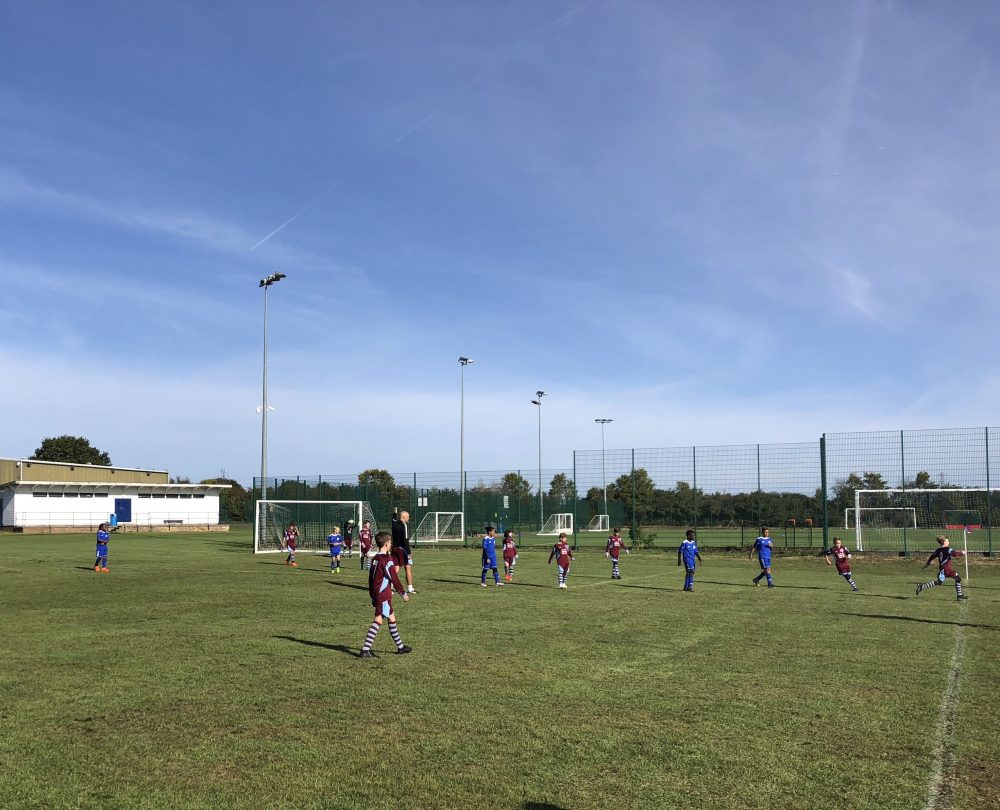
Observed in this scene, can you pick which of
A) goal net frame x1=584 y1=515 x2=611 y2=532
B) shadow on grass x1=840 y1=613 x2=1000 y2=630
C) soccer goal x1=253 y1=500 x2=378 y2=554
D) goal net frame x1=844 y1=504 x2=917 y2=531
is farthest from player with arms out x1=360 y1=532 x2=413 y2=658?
goal net frame x1=584 y1=515 x2=611 y2=532

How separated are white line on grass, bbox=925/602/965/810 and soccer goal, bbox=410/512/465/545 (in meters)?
38.9

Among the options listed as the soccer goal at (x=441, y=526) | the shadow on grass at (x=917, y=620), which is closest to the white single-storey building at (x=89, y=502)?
the soccer goal at (x=441, y=526)

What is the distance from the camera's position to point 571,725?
29.1 ft

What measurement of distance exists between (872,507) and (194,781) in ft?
132

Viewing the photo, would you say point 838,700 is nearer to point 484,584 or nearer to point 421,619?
point 421,619

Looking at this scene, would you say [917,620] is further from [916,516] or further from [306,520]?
[306,520]

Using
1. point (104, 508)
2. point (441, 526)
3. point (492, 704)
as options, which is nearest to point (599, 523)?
point (441, 526)

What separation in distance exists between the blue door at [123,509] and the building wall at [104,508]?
0.31 metres

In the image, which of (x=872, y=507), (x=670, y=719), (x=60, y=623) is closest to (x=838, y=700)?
(x=670, y=719)

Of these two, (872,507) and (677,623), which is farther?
(872,507)

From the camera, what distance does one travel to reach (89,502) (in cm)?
7138

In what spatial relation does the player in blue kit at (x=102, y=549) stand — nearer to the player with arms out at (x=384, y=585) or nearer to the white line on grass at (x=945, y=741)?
the player with arms out at (x=384, y=585)

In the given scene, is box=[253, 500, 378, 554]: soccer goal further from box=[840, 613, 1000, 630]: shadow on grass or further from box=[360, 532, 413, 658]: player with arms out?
box=[360, 532, 413, 658]: player with arms out

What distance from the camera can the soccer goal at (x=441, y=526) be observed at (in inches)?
1986
